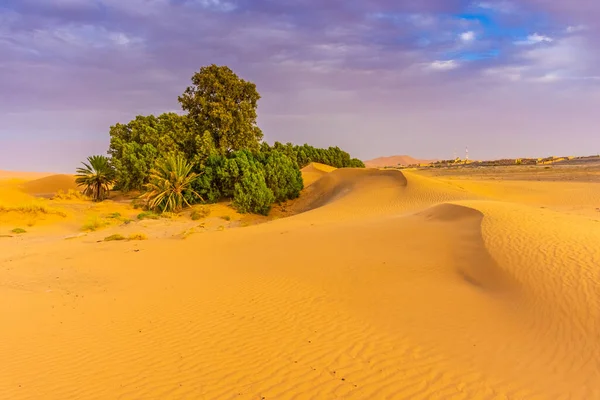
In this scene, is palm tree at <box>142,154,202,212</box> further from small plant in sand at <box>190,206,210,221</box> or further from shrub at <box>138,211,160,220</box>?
small plant in sand at <box>190,206,210,221</box>

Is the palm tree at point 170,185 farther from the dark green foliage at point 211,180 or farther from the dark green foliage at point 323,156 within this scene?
the dark green foliage at point 323,156

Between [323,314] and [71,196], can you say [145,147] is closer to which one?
[71,196]

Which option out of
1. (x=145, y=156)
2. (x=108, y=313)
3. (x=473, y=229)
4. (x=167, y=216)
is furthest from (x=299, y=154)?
(x=108, y=313)

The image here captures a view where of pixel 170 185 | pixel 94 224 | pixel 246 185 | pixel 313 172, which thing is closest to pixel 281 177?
pixel 246 185

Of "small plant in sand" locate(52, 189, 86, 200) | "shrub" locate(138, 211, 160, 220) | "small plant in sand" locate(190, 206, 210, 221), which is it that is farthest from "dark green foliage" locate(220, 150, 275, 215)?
"small plant in sand" locate(52, 189, 86, 200)

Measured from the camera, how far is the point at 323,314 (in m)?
7.04

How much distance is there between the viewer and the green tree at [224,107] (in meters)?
26.3

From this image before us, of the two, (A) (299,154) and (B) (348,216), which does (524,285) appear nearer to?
(B) (348,216)

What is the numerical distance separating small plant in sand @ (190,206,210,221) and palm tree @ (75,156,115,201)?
A: 9.65 meters

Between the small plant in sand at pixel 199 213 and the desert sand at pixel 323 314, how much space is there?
822 centimetres

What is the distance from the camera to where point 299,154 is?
47375mm

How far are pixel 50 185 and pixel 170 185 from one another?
27345 millimetres

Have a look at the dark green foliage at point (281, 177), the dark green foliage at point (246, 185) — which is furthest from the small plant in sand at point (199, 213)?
the dark green foliage at point (281, 177)

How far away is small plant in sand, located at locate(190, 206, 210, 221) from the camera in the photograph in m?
22.1
